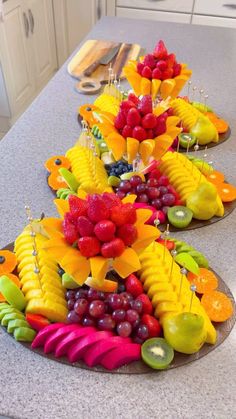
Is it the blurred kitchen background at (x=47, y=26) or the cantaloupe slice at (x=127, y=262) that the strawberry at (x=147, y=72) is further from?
the blurred kitchen background at (x=47, y=26)

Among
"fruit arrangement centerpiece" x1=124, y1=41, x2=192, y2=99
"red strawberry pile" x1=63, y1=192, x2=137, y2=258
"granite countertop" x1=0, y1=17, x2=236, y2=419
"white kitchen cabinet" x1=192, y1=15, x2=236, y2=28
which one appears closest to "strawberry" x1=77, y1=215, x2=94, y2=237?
"red strawberry pile" x1=63, y1=192, x2=137, y2=258

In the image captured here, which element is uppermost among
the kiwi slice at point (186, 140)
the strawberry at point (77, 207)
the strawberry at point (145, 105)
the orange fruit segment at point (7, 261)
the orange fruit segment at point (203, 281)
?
the strawberry at point (77, 207)

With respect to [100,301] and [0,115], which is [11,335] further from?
[0,115]

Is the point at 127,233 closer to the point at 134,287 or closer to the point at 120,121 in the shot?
the point at 134,287

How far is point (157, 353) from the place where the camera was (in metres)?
0.81

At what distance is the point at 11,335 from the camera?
857 millimetres

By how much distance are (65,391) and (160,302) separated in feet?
0.80


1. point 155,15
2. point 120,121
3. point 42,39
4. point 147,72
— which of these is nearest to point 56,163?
point 120,121

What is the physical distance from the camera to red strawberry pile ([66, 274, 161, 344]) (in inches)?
32.4

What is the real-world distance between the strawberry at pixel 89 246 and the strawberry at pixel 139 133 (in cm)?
42

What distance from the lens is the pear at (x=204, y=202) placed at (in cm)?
111

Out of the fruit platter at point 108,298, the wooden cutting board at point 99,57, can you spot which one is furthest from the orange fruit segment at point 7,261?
the wooden cutting board at point 99,57

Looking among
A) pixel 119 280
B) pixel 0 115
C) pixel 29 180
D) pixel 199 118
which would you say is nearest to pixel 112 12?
pixel 0 115

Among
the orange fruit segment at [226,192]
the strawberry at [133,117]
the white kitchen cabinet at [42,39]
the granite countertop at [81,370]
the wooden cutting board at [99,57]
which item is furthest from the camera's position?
the white kitchen cabinet at [42,39]
